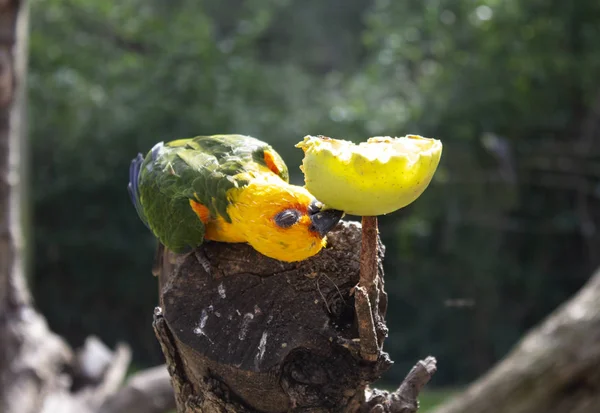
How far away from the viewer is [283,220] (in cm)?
133

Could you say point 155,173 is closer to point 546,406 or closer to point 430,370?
point 430,370

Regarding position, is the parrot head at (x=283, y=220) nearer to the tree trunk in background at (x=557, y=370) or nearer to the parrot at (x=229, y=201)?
the parrot at (x=229, y=201)

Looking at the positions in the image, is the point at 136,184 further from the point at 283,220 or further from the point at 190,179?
the point at 283,220

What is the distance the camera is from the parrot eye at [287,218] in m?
1.32

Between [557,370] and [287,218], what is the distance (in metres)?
1.20

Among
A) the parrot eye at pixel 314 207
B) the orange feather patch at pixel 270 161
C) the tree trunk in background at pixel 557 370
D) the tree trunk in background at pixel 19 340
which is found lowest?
the tree trunk in background at pixel 19 340

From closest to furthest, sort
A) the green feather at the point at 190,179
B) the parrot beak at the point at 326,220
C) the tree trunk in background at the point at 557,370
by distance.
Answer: the parrot beak at the point at 326,220 < the green feather at the point at 190,179 < the tree trunk in background at the point at 557,370

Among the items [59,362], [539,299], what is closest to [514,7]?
[539,299]

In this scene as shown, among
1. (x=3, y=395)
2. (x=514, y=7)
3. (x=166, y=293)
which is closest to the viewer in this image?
(x=166, y=293)

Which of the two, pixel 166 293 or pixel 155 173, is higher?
pixel 155 173

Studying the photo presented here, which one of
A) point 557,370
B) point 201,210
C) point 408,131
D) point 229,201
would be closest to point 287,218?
point 229,201

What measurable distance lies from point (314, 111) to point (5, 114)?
2.51m

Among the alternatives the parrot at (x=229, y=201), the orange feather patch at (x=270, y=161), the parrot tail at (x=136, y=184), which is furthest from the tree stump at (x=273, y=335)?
the parrot tail at (x=136, y=184)

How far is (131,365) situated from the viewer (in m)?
5.88
